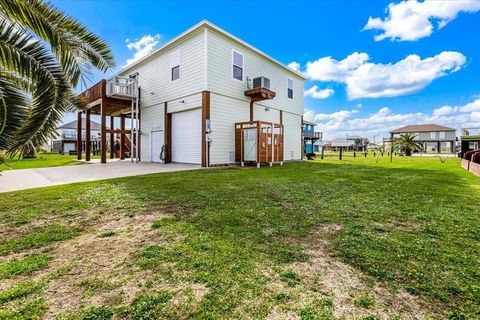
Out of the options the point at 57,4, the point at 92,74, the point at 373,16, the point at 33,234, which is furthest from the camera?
the point at 373,16

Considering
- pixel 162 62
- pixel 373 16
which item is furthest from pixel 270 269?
pixel 373 16

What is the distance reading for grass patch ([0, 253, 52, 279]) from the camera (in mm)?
2174

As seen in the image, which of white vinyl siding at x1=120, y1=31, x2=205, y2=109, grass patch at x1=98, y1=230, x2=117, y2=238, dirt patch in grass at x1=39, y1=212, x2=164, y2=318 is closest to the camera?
dirt patch in grass at x1=39, y1=212, x2=164, y2=318

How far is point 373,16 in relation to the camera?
48.5 ft

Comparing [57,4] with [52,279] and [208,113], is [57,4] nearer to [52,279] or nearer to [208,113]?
[52,279]

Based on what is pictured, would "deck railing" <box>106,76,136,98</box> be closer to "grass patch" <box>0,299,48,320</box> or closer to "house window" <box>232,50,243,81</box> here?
"house window" <box>232,50,243,81</box>

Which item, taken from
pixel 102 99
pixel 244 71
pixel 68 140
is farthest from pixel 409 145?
pixel 68 140

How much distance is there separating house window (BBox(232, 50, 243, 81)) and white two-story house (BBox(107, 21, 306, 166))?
0.17 feet

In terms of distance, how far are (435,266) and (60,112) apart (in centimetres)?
576

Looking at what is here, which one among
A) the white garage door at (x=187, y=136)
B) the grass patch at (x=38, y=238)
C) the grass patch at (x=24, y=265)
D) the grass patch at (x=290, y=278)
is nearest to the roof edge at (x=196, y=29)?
the white garage door at (x=187, y=136)

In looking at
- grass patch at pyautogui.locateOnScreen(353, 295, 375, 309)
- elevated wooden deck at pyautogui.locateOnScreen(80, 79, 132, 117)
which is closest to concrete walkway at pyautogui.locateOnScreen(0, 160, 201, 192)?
elevated wooden deck at pyautogui.locateOnScreen(80, 79, 132, 117)

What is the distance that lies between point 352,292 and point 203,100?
1132 centimetres

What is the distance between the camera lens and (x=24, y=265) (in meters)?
2.31

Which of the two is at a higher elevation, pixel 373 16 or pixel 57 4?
pixel 373 16
